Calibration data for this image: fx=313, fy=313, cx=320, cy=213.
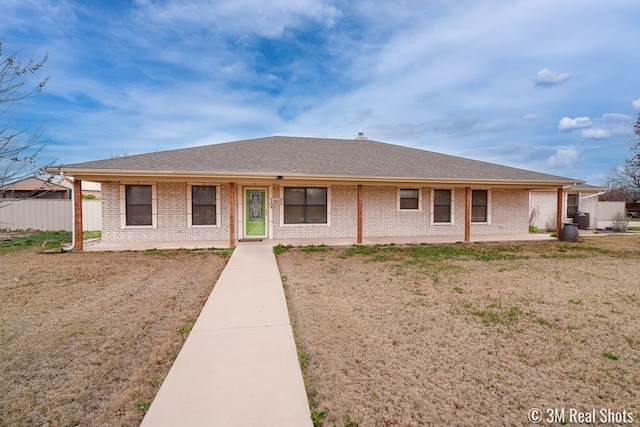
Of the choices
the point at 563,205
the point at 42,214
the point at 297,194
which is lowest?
the point at 42,214

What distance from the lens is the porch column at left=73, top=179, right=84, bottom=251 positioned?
31.1 feet

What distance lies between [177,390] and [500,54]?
623 inches

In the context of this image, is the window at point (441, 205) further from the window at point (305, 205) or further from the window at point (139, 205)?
the window at point (139, 205)

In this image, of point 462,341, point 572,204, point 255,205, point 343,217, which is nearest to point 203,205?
point 255,205

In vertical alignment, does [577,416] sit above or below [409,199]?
below

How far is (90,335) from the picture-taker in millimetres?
3857

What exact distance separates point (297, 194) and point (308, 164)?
1.31m

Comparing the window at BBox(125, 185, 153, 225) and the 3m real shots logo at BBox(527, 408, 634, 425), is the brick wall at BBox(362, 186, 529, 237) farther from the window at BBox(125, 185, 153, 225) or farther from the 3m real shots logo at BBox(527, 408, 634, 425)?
the 3m real shots logo at BBox(527, 408, 634, 425)

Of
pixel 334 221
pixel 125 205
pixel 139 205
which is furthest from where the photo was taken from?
pixel 334 221

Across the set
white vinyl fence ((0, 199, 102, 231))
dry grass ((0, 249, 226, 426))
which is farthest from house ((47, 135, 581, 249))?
white vinyl fence ((0, 199, 102, 231))

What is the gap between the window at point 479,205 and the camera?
44.5 ft

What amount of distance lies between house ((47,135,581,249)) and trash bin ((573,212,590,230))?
5.80 meters

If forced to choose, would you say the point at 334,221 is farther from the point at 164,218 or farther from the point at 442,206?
the point at 164,218

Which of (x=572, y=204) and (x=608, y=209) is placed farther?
(x=608, y=209)
